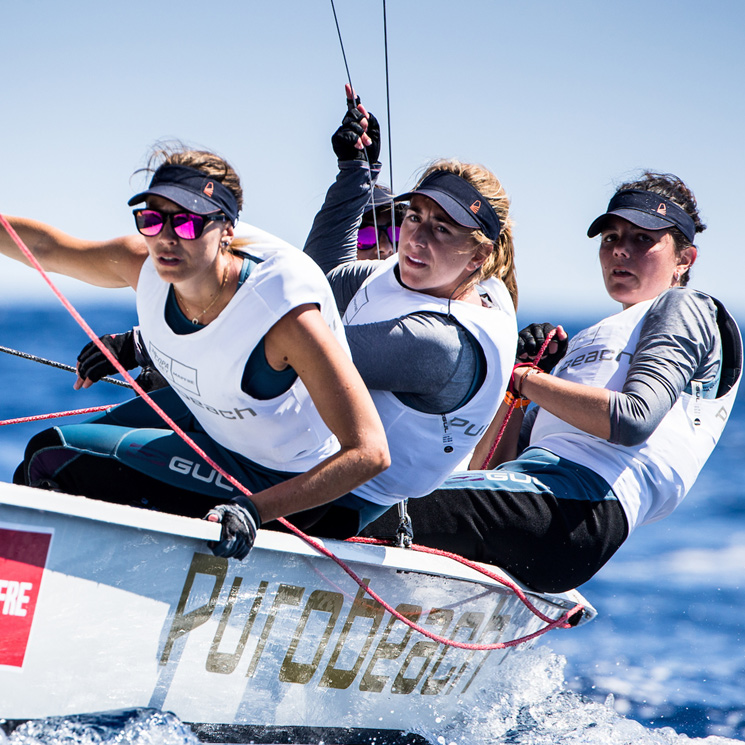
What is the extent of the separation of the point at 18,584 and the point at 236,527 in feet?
1.55

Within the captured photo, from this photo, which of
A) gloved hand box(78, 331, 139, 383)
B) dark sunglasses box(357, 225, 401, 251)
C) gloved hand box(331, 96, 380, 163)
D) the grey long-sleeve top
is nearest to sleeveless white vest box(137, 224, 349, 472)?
gloved hand box(78, 331, 139, 383)

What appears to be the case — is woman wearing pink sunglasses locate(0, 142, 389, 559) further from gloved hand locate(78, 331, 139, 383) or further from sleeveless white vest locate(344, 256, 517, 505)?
gloved hand locate(78, 331, 139, 383)

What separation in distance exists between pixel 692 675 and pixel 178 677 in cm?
363

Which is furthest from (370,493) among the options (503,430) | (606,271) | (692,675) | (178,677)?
(692,675)

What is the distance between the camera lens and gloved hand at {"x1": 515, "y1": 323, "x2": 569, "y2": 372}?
10.1 ft

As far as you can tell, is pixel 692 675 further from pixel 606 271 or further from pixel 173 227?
pixel 173 227

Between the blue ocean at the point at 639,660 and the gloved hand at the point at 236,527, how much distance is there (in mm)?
490

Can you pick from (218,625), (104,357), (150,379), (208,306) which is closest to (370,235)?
(150,379)

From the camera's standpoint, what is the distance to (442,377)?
7.33 ft

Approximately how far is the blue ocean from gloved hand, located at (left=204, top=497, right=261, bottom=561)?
1.61ft

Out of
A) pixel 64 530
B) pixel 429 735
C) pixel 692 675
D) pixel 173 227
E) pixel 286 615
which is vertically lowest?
pixel 692 675

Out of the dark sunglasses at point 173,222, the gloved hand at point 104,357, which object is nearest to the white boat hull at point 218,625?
the dark sunglasses at point 173,222

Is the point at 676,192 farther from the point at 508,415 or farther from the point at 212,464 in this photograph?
the point at 212,464

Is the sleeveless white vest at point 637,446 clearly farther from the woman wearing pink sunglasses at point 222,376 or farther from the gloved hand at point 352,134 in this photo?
the gloved hand at point 352,134
